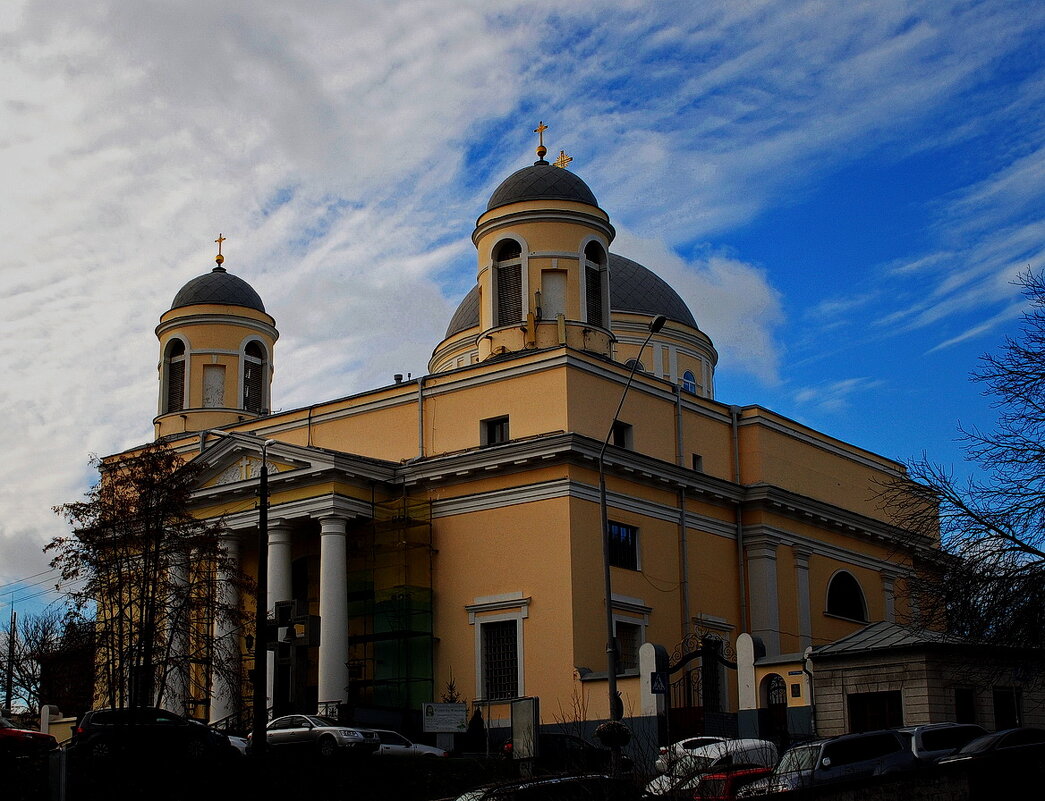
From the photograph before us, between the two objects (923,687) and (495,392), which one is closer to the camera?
(923,687)

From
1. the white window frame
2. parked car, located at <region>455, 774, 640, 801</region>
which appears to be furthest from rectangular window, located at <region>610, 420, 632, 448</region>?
parked car, located at <region>455, 774, 640, 801</region>

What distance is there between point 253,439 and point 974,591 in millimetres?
24529

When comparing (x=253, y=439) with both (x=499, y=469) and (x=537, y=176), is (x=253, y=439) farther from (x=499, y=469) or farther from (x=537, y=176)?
(x=537, y=176)

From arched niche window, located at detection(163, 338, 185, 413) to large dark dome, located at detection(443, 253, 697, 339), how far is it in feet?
38.2

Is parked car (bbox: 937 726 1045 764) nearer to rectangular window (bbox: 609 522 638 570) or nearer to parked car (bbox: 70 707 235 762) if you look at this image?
parked car (bbox: 70 707 235 762)

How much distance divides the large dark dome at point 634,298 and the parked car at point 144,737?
30.0 meters

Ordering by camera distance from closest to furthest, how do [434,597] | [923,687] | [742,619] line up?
[923,687]
[434,597]
[742,619]

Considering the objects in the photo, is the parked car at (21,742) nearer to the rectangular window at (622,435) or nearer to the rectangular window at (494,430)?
the rectangular window at (494,430)

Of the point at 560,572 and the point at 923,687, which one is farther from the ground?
the point at 560,572

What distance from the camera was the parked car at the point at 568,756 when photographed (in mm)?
19266

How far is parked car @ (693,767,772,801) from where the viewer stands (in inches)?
651

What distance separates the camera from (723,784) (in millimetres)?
18328

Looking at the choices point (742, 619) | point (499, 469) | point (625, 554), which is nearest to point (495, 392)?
point (499, 469)

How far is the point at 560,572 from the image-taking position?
39125 millimetres
